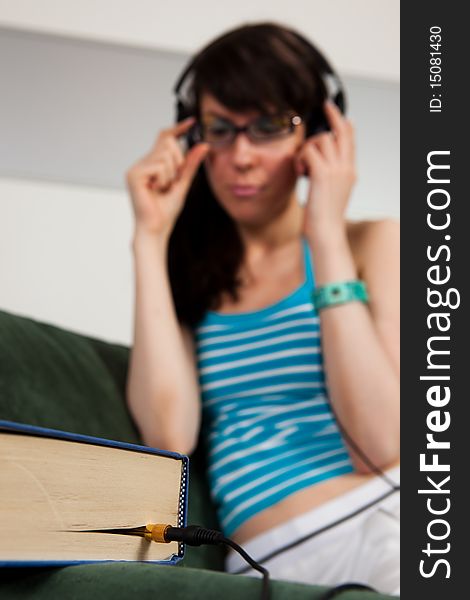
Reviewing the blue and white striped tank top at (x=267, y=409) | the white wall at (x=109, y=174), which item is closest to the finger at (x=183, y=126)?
the blue and white striped tank top at (x=267, y=409)

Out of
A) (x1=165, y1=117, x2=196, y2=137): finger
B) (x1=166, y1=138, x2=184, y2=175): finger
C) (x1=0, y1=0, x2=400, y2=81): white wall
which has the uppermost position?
(x1=0, y1=0, x2=400, y2=81): white wall

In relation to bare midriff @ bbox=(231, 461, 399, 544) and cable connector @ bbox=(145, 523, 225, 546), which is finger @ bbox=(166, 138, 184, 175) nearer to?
bare midriff @ bbox=(231, 461, 399, 544)

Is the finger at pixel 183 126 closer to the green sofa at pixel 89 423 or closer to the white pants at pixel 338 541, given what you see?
the green sofa at pixel 89 423

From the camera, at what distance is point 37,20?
205cm

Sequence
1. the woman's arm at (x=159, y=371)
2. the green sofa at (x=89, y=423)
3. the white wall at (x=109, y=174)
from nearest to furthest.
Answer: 1. the green sofa at (x=89, y=423)
2. the woman's arm at (x=159, y=371)
3. the white wall at (x=109, y=174)

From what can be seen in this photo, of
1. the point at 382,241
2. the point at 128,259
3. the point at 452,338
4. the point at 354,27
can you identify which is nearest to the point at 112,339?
the point at 128,259

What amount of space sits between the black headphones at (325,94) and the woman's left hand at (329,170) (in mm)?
14

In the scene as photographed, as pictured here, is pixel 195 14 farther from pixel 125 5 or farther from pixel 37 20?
pixel 37 20

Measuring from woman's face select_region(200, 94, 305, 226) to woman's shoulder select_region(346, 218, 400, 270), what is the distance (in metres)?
0.14

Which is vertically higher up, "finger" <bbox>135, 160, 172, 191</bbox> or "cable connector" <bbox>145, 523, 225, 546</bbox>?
"finger" <bbox>135, 160, 172, 191</bbox>

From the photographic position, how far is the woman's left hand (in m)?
1.37

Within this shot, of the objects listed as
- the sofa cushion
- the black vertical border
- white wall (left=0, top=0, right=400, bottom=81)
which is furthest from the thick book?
white wall (left=0, top=0, right=400, bottom=81)

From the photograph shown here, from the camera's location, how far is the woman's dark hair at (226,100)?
1.38m

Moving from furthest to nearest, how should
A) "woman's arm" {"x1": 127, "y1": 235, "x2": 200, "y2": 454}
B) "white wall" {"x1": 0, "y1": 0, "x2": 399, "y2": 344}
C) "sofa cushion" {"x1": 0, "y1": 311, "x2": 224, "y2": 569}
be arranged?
1. "white wall" {"x1": 0, "y1": 0, "x2": 399, "y2": 344}
2. "woman's arm" {"x1": 127, "y1": 235, "x2": 200, "y2": 454}
3. "sofa cushion" {"x1": 0, "y1": 311, "x2": 224, "y2": 569}
